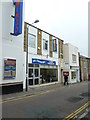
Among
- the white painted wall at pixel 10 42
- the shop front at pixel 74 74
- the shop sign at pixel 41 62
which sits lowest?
the shop front at pixel 74 74

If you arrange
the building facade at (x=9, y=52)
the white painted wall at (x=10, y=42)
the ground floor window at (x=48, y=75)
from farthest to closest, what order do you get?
the ground floor window at (x=48, y=75) < the white painted wall at (x=10, y=42) < the building facade at (x=9, y=52)

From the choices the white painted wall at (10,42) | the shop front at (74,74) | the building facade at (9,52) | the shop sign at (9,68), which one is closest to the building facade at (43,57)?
the white painted wall at (10,42)

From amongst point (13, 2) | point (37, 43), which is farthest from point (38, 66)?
point (13, 2)

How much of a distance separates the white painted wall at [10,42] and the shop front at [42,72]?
110 inches

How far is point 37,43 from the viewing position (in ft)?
62.8

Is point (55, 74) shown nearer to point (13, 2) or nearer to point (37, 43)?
point (37, 43)

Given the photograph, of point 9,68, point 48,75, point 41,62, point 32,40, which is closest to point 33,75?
point 41,62

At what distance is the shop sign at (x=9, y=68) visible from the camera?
13.1 meters

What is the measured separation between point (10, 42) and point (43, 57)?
23.8ft

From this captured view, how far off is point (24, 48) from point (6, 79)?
4.65 meters

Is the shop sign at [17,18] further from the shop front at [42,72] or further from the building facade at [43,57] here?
the shop front at [42,72]

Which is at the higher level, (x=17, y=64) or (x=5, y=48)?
(x=5, y=48)

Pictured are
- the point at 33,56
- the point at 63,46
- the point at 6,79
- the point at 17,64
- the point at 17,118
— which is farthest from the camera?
the point at 63,46

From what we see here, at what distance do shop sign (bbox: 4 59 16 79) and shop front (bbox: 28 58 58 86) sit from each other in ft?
11.7
